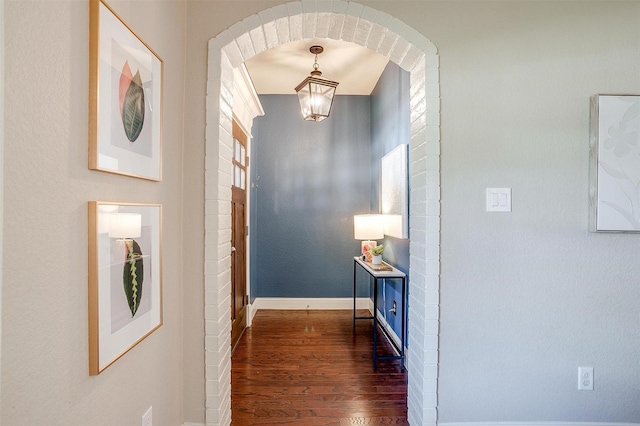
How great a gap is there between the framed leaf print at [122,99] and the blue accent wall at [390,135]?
1923mm

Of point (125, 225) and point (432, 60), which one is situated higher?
point (432, 60)

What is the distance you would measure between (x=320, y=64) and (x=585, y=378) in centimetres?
309

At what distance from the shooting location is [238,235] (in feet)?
10.4

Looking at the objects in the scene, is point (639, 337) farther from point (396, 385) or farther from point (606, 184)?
point (396, 385)

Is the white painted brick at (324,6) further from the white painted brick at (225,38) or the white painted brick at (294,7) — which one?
the white painted brick at (225,38)

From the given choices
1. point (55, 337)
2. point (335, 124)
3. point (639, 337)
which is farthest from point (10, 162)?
point (335, 124)

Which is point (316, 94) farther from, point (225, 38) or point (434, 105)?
point (434, 105)

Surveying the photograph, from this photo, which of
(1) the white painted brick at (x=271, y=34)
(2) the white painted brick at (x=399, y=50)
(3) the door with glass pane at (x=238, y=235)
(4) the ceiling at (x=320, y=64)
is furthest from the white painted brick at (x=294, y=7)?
(3) the door with glass pane at (x=238, y=235)

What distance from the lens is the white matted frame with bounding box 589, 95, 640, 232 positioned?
1.65 metres

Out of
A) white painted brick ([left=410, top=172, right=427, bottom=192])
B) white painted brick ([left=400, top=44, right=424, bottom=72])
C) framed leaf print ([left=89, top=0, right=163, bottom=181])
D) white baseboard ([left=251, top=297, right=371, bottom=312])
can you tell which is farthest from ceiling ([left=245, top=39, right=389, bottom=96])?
white baseboard ([left=251, top=297, right=371, bottom=312])

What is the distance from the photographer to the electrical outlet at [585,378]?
1.70 meters

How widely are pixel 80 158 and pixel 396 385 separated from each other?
2285 mm

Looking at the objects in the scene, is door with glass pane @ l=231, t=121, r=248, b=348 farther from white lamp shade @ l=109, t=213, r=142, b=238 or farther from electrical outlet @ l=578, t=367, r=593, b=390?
electrical outlet @ l=578, t=367, r=593, b=390

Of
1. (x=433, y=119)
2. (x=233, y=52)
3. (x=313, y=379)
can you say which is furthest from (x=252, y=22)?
(x=313, y=379)
